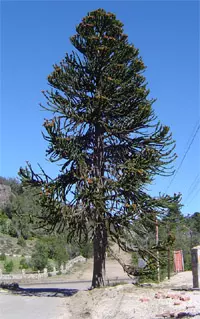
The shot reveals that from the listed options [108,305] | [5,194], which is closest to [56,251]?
[108,305]

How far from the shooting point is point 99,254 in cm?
1833

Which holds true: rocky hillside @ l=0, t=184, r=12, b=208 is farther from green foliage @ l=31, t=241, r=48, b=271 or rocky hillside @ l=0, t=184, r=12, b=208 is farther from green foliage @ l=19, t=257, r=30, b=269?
green foliage @ l=31, t=241, r=48, b=271

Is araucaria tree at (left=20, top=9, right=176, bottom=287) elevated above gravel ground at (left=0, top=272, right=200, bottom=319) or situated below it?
above

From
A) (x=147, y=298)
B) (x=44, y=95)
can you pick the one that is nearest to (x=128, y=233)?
(x=147, y=298)

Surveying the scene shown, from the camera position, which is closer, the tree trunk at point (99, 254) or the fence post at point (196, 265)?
the fence post at point (196, 265)

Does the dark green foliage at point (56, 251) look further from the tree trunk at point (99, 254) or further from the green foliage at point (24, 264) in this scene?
the tree trunk at point (99, 254)

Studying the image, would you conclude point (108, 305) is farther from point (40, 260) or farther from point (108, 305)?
point (40, 260)

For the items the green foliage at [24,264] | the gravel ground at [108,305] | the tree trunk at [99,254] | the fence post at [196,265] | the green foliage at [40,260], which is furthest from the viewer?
the green foliage at [40,260]

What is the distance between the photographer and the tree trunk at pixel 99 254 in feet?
59.4

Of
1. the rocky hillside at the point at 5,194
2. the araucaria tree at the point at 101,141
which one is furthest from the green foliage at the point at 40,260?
the rocky hillside at the point at 5,194

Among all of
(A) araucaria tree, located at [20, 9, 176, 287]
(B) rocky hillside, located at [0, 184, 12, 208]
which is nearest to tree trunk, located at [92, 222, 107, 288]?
(A) araucaria tree, located at [20, 9, 176, 287]

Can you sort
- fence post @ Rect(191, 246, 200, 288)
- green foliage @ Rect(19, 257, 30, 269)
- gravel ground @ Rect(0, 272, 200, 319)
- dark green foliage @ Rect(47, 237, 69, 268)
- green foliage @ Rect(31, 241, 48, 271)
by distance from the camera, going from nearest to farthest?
gravel ground @ Rect(0, 272, 200, 319) < fence post @ Rect(191, 246, 200, 288) < green foliage @ Rect(19, 257, 30, 269) < green foliage @ Rect(31, 241, 48, 271) < dark green foliage @ Rect(47, 237, 69, 268)

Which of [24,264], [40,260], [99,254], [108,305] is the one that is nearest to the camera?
[108,305]

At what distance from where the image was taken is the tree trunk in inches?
712
